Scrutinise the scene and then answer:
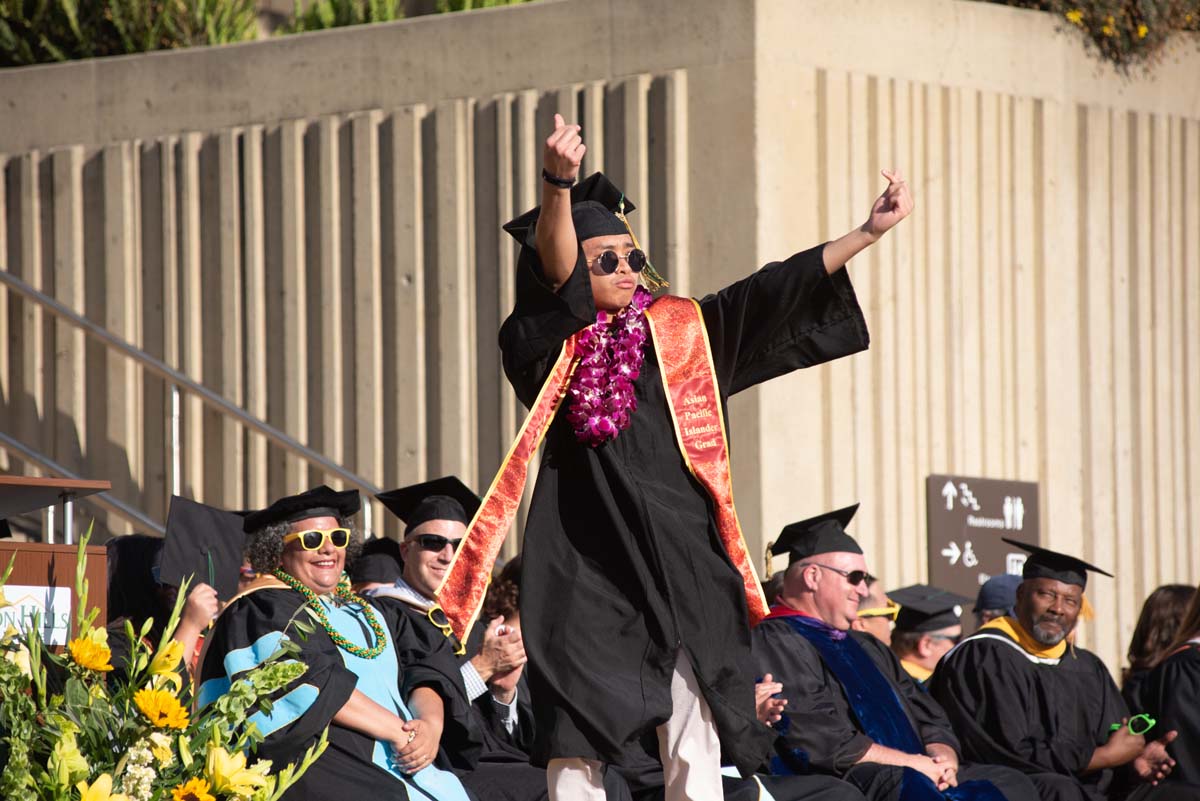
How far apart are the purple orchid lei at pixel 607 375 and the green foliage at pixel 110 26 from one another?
300 inches

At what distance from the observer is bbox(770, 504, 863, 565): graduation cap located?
738 cm

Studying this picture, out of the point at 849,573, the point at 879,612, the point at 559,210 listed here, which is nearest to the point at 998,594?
the point at 879,612

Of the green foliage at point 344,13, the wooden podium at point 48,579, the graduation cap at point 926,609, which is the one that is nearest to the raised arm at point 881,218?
the wooden podium at point 48,579

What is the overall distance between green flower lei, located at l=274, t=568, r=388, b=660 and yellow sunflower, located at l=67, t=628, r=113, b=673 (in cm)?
176

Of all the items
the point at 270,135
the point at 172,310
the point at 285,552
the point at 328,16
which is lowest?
the point at 285,552

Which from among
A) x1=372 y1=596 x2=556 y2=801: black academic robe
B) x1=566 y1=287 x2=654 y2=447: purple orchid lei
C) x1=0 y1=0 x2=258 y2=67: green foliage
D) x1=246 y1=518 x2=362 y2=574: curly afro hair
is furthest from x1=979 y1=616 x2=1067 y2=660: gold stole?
x1=0 y1=0 x2=258 y2=67: green foliage

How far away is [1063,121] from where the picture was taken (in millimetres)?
11180

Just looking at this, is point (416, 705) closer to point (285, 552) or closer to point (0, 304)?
point (285, 552)

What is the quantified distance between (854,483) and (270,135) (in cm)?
361

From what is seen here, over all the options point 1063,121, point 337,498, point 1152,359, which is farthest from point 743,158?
point 337,498

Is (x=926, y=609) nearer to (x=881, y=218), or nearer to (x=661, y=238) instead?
(x=661, y=238)

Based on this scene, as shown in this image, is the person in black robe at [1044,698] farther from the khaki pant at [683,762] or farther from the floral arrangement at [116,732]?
the floral arrangement at [116,732]

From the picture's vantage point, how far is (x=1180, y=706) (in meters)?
8.08

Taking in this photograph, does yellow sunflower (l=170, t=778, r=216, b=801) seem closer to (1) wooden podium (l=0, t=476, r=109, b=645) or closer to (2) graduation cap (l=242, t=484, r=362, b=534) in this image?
(1) wooden podium (l=0, t=476, r=109, b=645)
